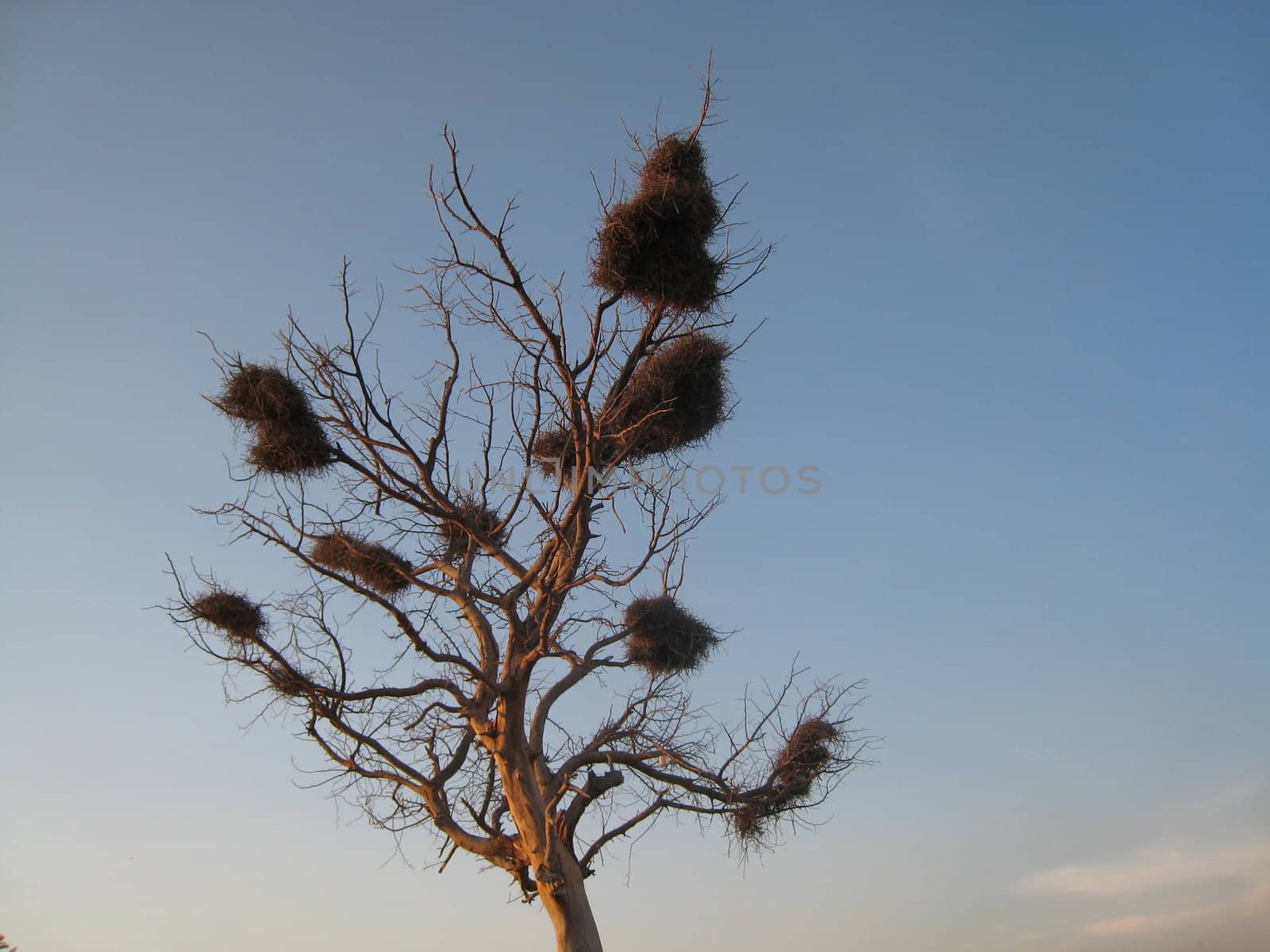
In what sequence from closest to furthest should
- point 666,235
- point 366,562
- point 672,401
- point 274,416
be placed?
A: point 666,235
point 274,416
point 672,401
point 366,562

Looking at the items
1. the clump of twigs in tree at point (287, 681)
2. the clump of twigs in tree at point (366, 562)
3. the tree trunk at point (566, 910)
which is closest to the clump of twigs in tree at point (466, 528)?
the clump of twigs in tree at point (366, 562)

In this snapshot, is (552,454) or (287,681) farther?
(552,454)

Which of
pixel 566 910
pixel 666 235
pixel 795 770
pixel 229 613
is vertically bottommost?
pixel 566 910

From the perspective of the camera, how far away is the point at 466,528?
5.73 metres

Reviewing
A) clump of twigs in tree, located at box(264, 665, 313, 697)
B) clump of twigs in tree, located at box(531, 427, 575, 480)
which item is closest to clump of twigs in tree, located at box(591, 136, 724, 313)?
clump of twigs in tree, located at box(531, 427, 575, 480)

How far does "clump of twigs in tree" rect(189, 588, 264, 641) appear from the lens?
544 cm

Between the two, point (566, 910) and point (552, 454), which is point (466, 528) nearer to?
point (552, 454)

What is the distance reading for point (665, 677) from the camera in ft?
21.5

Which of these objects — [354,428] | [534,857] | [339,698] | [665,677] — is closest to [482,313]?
[354,428]

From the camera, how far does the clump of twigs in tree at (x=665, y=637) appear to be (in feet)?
22.2

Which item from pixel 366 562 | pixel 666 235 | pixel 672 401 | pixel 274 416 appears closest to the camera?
pixel 666 235

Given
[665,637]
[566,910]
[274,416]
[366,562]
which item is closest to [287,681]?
[366,562]

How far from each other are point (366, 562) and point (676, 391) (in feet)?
8.40

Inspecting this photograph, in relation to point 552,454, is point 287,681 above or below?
below
